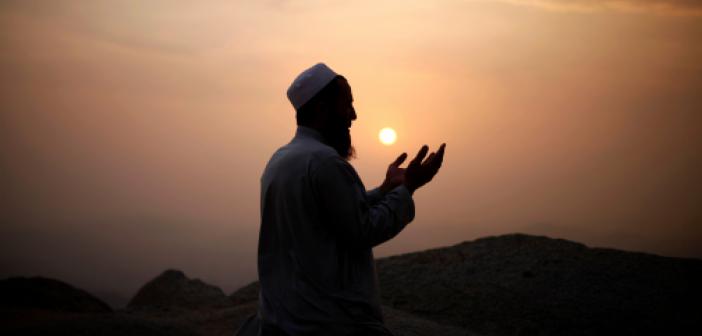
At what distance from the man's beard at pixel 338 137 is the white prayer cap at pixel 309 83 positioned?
0.51 feet

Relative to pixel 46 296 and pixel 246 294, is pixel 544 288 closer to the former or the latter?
pixel 246 294

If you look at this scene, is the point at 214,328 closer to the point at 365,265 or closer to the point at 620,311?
the point at 620,311

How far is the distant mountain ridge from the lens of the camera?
711cm

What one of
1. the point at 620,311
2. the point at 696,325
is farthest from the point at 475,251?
the point at 696,325

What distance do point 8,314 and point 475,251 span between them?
5285mm

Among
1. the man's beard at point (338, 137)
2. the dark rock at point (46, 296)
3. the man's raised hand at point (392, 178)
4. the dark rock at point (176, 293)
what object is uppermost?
the man's beard at point (338, 137)

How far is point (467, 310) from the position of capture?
25.8 ft

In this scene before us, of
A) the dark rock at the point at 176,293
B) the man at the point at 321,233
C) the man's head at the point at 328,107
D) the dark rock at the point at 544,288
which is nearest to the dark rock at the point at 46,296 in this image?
the dark rock at the point at 176,293

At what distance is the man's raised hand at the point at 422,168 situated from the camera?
3.04 m

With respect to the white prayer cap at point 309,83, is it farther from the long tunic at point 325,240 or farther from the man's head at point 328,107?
the long tunic at point 325,240

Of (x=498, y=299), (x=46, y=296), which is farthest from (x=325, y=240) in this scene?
(x=46, y=296)

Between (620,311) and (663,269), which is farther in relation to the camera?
(663,269)

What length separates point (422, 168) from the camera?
10.0 feet

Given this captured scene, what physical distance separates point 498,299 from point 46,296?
204 inches
